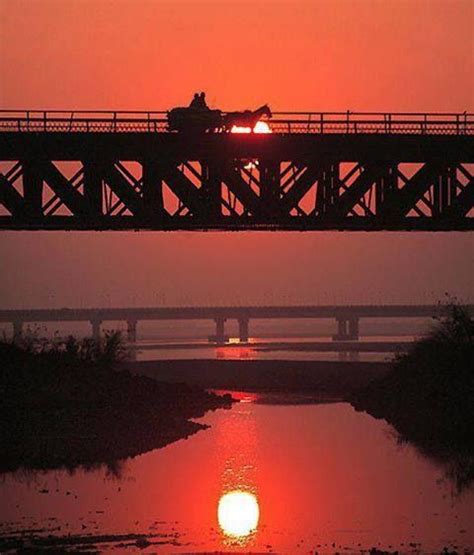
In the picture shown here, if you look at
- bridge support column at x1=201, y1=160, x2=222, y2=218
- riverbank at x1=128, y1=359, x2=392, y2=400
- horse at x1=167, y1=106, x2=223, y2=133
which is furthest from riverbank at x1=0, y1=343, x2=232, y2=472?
riverbank at x1=128, y1=359, x2=392, y2=400

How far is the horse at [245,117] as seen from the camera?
258 ft

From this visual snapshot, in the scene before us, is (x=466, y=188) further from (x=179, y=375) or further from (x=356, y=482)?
(x=179, y=375)

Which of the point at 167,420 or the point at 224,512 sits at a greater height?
the point at 167,420

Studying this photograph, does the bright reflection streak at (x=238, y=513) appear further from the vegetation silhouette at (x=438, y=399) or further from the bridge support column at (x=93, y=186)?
the bridge support column at (x=93, y=186)

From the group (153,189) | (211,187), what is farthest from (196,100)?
(153,189)

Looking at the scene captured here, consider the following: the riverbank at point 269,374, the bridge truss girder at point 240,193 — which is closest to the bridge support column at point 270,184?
the bridge truss girder at point 240,193

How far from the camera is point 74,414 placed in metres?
88.8

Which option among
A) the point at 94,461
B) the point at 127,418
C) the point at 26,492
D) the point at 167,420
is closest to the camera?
the point at 26,492

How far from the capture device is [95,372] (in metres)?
99.6

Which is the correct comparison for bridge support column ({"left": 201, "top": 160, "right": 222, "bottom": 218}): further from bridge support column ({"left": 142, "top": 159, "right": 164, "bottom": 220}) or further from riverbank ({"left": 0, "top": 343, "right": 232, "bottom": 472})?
riverbank ({"left": 0, "top": 343, "right": 232, "bottom": 472})

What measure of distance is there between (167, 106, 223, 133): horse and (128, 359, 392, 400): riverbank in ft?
196

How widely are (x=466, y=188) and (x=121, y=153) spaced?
48.9 feet

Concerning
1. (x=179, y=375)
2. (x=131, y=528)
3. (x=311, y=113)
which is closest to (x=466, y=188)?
(x=311, y=113)

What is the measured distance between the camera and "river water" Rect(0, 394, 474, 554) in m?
58.2
